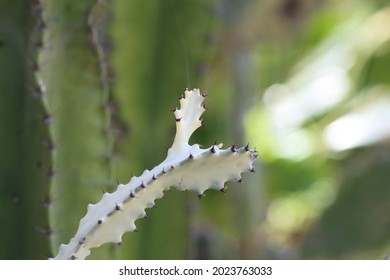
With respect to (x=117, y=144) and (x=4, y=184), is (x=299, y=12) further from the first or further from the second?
(x=4, y=184)

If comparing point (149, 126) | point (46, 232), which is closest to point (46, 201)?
point (46, 232)

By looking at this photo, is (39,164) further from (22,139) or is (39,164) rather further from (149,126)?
(149,126)

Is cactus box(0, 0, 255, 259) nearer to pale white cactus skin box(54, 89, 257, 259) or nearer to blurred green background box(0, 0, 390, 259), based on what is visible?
blurred green background box(0, 0, 390, 259)

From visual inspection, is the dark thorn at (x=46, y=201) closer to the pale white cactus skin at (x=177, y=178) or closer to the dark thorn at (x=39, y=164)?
the dark thorn at (x=39, y=164)

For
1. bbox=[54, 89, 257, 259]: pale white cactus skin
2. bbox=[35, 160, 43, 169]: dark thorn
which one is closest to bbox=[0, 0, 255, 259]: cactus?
bbox=[35, 160, 43, 169]: dark thorn

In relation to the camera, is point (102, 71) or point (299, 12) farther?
point (299, 12)
